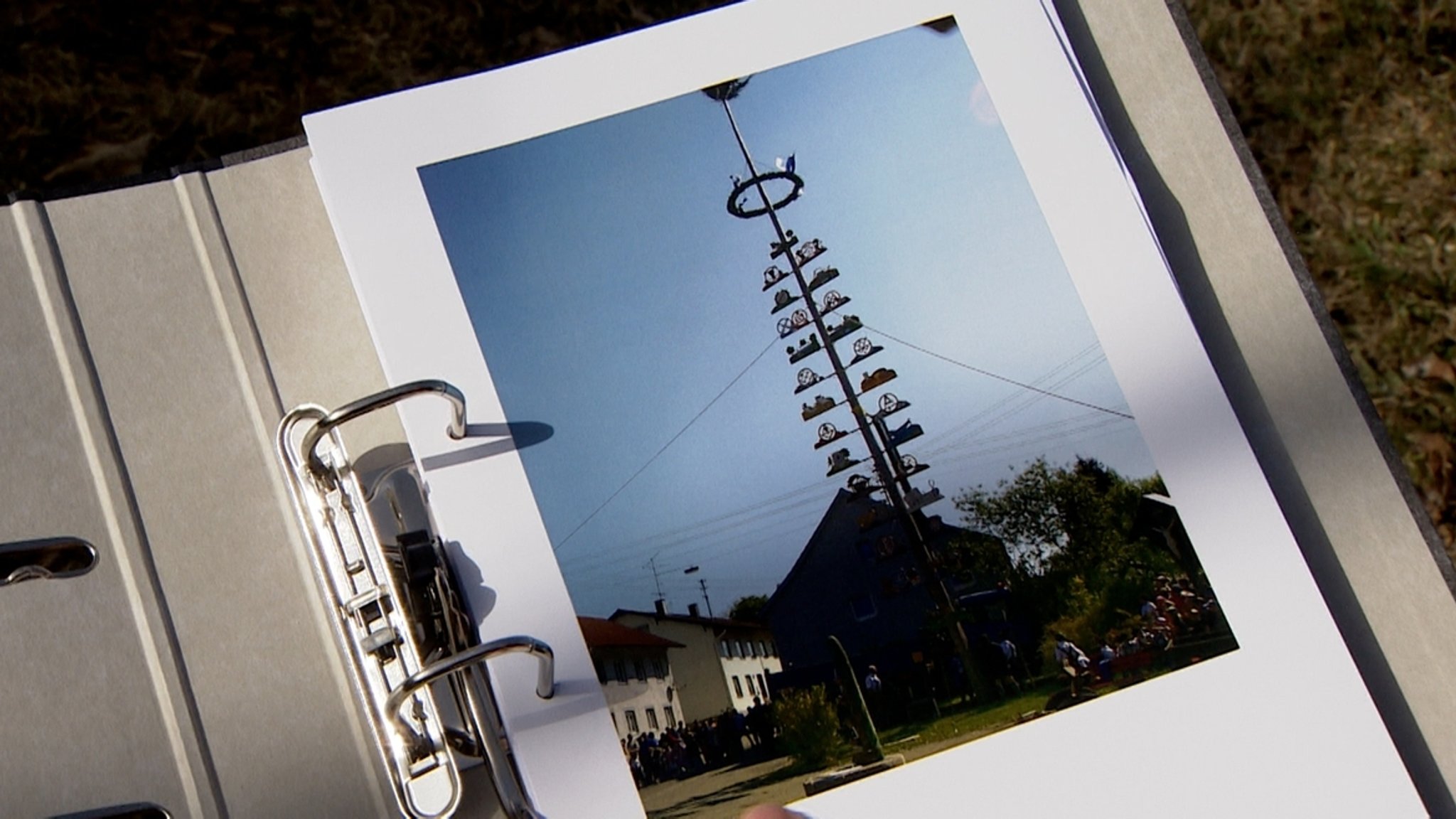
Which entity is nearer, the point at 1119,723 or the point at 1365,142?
the point at 1119,723

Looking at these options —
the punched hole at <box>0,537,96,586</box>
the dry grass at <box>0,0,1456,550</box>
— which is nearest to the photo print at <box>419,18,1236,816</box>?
the punched hole at <box>0,537,96,586</box>

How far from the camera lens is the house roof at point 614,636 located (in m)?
0.54

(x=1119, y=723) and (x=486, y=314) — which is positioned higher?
(x=486, y=314)

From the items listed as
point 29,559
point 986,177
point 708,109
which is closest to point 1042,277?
point 986,177

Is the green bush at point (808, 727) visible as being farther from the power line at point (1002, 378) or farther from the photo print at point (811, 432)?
the power line at point (1002, 378)

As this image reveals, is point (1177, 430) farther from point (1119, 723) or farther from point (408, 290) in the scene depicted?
point (408, 290)

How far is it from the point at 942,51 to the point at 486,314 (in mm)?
251

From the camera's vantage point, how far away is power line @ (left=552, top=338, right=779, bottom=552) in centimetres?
55

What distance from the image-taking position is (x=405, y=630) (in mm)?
510

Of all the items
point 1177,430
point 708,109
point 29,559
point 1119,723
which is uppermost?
point 708,109

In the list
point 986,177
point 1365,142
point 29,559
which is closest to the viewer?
point 29,559

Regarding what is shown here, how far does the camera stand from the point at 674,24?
0.62 m

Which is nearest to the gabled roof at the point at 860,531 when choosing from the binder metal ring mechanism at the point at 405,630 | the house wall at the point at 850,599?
the house wall at the point at 850,599

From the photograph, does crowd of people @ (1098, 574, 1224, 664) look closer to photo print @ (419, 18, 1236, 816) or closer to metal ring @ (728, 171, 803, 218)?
photo print @ (419, 18, 1236, 816)
